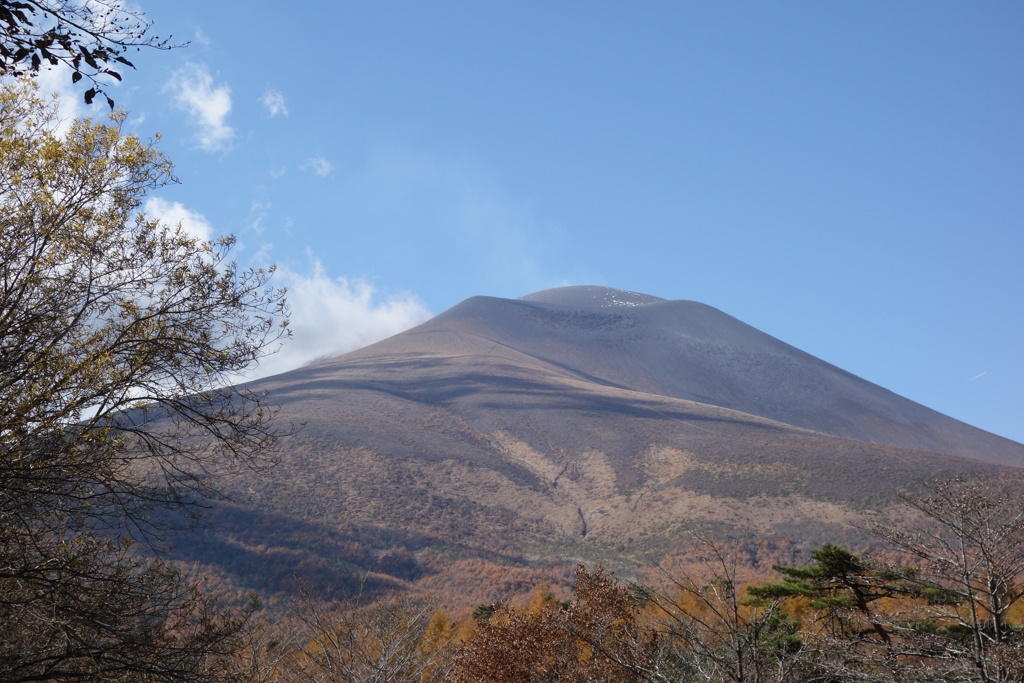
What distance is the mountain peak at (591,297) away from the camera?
153875mm

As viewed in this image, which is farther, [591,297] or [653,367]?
[591,297]

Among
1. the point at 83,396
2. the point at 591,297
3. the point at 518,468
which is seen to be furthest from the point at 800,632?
the point at 591,297

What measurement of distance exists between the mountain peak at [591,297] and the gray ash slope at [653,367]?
8.34 m

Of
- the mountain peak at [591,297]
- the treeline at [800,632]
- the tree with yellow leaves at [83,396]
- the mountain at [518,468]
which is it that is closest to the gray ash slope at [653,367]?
the mountain at [518,468]

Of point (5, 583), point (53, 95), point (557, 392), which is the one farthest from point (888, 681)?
point (557, 392)

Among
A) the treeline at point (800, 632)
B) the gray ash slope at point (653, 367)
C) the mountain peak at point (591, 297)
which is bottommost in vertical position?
the treeline at point (800, 632)

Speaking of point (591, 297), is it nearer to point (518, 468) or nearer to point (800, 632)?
point (518, 468)

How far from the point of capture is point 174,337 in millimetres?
6730

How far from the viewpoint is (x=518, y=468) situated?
6475 cm

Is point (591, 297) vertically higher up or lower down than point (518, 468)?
higher up

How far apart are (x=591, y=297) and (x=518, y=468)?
101m

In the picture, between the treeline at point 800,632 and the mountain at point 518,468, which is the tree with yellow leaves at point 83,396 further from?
the mountain at point 518,468

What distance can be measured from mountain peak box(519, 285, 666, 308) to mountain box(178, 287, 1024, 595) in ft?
152

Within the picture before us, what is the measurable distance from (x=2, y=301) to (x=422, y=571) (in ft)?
141
